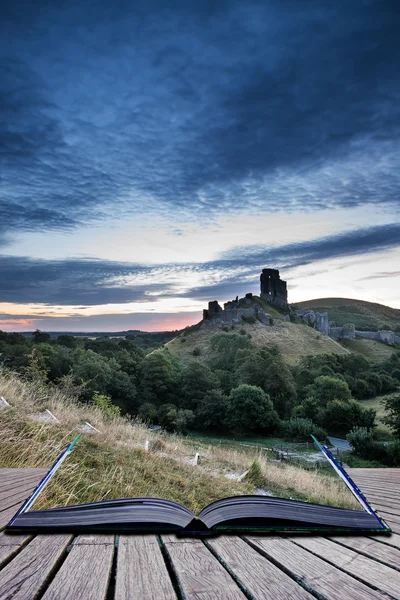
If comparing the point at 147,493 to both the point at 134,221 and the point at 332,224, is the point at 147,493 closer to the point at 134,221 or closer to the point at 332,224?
the point at 134,221

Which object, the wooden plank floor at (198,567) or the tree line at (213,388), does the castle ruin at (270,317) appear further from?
the wooden plank floor at (198,567)

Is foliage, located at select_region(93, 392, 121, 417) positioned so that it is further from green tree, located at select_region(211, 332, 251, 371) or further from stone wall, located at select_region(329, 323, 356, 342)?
stone wall, located at select_region(329, 323, 356, 342)

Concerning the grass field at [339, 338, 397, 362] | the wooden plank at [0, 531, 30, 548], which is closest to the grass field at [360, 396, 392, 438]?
the grass field at [339, 338, 397, 362]

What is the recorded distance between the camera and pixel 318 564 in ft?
4.57

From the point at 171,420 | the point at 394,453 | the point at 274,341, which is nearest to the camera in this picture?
the point at 394,453

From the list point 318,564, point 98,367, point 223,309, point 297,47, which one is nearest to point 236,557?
point 318,564

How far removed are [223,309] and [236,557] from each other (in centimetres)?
7644

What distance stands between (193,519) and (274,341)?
6480 centimetres

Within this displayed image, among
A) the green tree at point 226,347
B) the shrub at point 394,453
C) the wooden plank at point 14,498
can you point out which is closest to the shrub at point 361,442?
the shrub at point 394,453

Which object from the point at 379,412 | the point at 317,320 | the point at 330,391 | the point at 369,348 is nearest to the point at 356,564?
the point at 330,391

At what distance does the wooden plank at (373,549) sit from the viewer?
147cm

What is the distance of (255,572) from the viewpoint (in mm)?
1311

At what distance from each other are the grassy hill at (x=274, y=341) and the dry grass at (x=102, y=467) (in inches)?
1975

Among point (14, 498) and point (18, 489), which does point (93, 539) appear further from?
point (18, 489)
